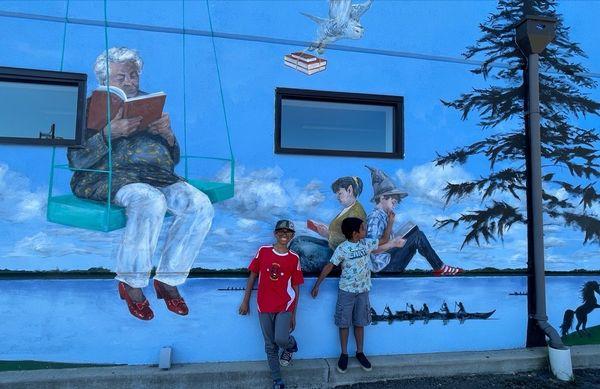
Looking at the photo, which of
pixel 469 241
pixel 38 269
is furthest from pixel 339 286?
pixel 38 269

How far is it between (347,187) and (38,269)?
3.07 metres

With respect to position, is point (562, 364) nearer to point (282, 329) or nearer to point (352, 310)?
point (352, 310)

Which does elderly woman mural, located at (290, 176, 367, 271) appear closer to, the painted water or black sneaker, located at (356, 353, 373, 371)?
the painted water

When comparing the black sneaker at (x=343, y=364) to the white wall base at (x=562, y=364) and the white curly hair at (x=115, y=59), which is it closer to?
the white wall base at (x=562, y=364)

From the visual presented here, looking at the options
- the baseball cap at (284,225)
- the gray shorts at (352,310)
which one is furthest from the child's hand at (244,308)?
the gray shorts at (352,310)

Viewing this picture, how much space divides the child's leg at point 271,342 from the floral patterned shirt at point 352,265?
2.61 ft

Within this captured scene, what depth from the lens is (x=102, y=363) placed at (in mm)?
4113

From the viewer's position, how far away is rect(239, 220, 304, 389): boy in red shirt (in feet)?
13.2

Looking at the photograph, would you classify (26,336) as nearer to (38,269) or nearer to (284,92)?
(38,269)

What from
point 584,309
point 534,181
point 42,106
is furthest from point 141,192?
point 584,309

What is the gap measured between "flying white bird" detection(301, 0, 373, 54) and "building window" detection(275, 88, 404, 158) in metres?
0.58

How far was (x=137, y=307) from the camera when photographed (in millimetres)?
4172

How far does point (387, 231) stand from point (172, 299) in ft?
7.54

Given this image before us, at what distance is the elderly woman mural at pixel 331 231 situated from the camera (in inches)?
178
